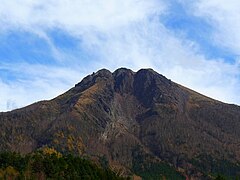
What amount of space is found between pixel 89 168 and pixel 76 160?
753cm

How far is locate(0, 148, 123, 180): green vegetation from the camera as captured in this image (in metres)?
156

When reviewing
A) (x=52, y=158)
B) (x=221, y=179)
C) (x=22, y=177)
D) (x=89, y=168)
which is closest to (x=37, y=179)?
(x=22, y=177)

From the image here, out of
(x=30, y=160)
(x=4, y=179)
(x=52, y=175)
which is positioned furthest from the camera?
(x=30, y=160)

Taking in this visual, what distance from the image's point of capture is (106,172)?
185 meters

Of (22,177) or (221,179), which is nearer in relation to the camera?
(221,179)

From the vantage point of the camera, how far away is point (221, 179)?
450 feet

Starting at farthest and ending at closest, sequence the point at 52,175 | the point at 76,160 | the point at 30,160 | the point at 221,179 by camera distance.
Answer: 1. the point at 76,160
2. the point at 30,160
3. the point at 52,175
4. the point at 221,179

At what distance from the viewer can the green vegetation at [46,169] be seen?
156 metres

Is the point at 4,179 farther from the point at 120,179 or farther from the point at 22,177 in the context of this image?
the point at 120,179

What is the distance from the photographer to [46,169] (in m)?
163

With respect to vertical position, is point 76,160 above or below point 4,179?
above

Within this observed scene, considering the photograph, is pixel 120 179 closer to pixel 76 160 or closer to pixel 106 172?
pixel 106 172

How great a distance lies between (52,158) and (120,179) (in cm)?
3142

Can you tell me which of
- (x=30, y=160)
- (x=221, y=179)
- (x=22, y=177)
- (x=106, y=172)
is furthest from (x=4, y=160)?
(x=221, y=179)
